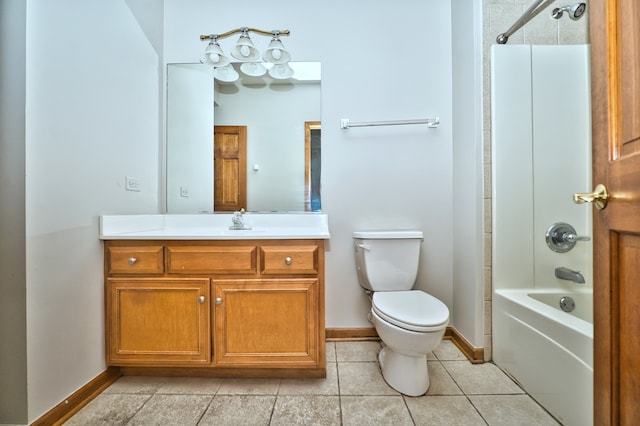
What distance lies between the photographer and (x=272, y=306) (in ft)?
4.28

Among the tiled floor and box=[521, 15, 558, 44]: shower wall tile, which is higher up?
box=[521, 15, 558, 44]: shower wall tile

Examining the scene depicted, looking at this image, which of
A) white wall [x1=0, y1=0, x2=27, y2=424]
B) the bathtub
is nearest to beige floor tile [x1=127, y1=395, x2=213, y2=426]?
white wall [x1=0, y1=0, x2=27, y2=424]

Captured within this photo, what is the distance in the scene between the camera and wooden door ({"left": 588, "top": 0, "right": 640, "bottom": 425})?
2.02 feet

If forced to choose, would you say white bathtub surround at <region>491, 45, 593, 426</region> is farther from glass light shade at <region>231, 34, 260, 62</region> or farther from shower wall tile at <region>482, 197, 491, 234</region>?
glass light shade at <region>231, 34, 260, 62</region>

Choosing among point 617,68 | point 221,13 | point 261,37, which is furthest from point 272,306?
point 221,13

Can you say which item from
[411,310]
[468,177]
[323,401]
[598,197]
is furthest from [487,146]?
[323,401]

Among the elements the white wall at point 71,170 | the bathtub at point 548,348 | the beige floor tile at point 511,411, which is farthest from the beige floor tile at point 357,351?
the white wall at point 71,170

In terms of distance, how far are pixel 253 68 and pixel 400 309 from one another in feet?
5.70

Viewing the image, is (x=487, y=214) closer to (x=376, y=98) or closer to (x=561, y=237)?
(x=561, y=237)

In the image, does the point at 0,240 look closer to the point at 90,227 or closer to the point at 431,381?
the point at 90,227

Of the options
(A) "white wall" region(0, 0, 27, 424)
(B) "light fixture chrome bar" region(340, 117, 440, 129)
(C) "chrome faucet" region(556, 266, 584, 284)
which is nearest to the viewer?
(A) "white wall" region(0, 0, 27, 424)

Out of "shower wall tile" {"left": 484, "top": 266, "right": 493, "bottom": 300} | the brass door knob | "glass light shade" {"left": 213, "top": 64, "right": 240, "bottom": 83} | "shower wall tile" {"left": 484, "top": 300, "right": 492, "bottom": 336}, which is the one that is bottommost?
"shower wall tile" {"left": 484, "top": 300, "right": 492, "bottom": 336}

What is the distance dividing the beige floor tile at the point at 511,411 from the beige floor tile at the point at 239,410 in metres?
0.96

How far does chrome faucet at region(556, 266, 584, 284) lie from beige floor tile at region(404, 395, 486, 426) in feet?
2.85
